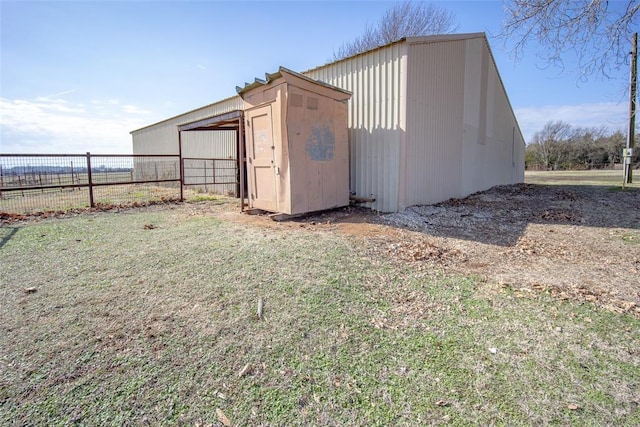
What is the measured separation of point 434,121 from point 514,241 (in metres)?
4.28

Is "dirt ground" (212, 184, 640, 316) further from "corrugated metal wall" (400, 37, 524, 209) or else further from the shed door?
"corrugated metal wall" (400, 37, 524, 209)

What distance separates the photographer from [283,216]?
6324mm

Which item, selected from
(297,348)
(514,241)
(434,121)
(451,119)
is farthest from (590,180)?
(297,348)

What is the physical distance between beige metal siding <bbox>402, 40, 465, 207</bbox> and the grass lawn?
4623 mm

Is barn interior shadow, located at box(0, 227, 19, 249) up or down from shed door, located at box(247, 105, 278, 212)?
down

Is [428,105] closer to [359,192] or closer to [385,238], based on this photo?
[359,192]

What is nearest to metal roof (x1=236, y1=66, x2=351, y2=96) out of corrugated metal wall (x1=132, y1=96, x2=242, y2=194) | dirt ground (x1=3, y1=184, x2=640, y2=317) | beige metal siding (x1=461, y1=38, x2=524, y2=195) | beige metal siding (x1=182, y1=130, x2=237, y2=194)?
dirt ground (x1=3, y1=184, x2=640, y2=317)

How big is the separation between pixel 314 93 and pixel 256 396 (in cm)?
575

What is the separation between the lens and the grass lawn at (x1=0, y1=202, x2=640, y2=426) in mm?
1697

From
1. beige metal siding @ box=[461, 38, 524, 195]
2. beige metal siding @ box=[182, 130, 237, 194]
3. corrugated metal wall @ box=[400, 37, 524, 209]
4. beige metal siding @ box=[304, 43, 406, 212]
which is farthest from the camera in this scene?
beige metal siding @ box=[182, 130, 237, 194]

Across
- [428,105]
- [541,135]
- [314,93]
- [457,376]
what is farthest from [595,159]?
[457,376]

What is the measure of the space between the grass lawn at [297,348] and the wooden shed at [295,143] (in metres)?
2.72

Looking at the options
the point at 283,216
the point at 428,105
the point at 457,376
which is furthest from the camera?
the point at 428,105

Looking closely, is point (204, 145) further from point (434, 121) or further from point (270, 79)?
point (434, 121)
